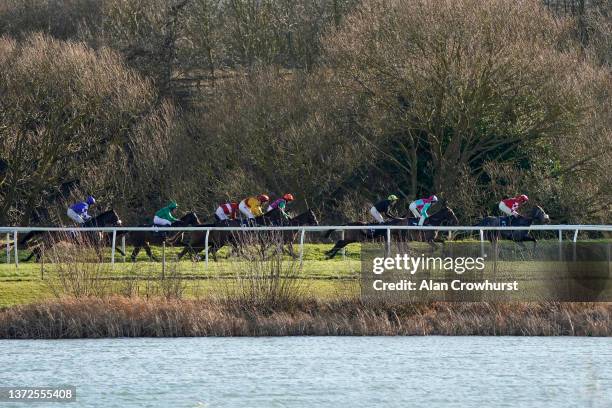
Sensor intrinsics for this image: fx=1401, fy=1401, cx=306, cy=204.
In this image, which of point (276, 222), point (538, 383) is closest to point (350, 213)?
point (276, 222)

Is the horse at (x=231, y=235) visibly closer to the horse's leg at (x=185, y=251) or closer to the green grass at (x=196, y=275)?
the horse's leg at (x=185, y=251)

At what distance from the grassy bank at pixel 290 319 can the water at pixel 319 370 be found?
0.16 metres

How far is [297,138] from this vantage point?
33.0 m

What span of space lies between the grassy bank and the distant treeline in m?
12.4

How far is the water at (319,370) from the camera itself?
1530 cm

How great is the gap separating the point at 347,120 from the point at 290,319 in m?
15.6

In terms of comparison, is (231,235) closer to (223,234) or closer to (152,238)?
(223,234)

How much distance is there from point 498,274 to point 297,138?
14.6 metres

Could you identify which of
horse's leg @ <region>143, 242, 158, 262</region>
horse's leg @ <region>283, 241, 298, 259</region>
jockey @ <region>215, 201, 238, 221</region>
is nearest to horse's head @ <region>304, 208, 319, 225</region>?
jockey @ <region>215, 201, 238, 221</region>

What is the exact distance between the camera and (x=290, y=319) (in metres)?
18.7

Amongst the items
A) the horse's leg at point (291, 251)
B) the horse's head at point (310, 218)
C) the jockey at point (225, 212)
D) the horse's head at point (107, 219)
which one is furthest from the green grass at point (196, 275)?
the jockey at point (225, 212)

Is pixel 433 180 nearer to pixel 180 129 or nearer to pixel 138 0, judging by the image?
pixel 180 129

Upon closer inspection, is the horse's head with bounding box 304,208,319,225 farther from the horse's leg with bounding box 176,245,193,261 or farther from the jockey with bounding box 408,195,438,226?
the horse's leg with bounding box 176,245,193,261

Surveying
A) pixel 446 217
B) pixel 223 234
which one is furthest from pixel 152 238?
pixel 446 217
